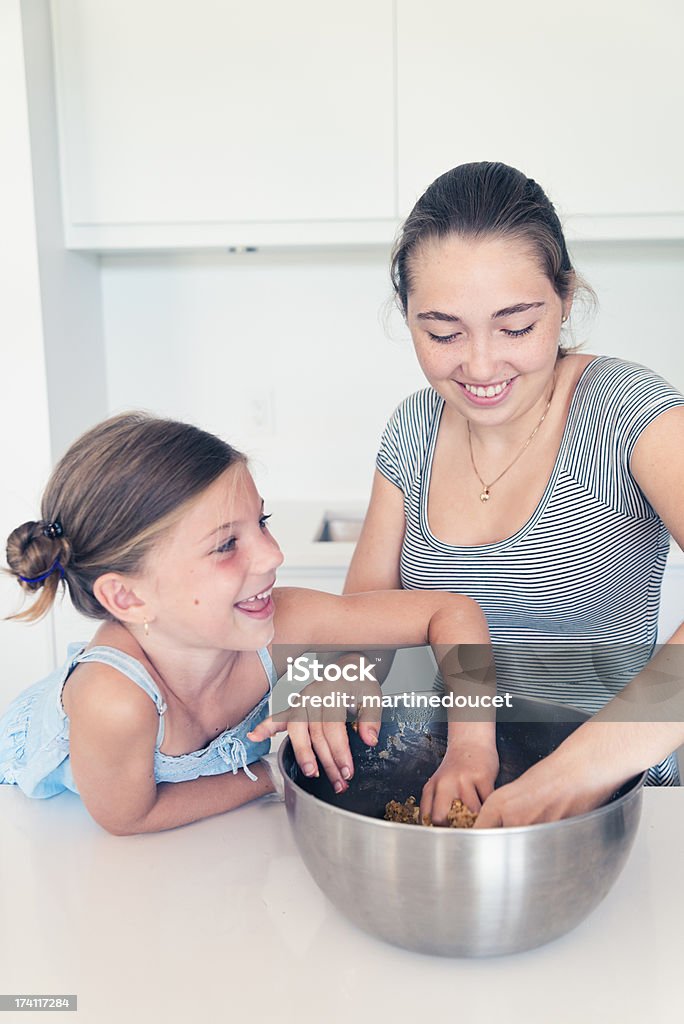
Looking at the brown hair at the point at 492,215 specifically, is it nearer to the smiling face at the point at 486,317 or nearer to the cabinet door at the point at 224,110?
the smiling face at the point at 486,317

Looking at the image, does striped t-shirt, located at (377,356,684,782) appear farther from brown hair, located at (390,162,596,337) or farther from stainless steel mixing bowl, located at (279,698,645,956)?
stainless steel mixing bowl, located at (279,698,645,956)

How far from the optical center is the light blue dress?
979mm

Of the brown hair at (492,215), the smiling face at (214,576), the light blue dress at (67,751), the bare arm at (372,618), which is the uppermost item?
the brown hair at (492,215)

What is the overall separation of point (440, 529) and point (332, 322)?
131 cm

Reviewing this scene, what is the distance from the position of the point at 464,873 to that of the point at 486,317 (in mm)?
649

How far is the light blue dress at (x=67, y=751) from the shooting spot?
98 cm

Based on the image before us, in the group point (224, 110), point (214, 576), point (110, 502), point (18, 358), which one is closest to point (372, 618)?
point (214, 576)

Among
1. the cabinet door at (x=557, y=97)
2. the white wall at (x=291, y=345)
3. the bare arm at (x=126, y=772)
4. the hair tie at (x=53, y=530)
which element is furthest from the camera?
the white wall at (x=291, y=345)

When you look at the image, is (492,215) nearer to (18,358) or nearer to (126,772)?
(126,772)

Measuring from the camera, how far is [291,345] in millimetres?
2477

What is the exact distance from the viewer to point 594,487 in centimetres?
116

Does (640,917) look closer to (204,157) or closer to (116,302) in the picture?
(204,157)

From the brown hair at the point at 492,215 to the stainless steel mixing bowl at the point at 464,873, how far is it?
2.10 ft

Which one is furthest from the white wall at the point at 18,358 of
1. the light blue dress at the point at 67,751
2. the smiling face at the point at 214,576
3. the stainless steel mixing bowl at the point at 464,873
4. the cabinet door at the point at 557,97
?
the stainless steel mixing bowl at the point at 464,873
